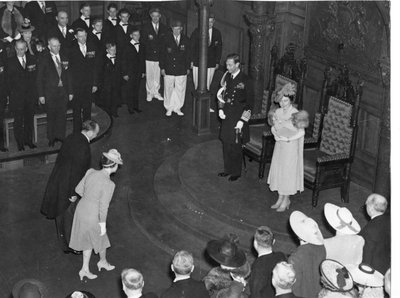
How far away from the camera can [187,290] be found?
432cm

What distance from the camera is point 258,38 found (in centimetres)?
911

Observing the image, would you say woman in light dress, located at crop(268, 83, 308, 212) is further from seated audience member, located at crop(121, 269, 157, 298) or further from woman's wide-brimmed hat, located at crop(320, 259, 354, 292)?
seated audience member, located at crop(121, 269, 157, 298)

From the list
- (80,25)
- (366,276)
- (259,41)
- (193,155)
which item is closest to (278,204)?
(193,155)

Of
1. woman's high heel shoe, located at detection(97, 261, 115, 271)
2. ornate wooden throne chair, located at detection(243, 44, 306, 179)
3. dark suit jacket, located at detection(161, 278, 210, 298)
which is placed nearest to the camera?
dark suit jacket, located at detection(161, 278, 210, 298)

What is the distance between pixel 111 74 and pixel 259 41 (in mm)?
2711

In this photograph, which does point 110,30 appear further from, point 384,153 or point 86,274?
point 384,153

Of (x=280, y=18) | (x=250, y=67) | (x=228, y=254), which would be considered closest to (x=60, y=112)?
(x=250, y=67)

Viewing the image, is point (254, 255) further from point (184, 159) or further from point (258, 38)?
point (258, 38)

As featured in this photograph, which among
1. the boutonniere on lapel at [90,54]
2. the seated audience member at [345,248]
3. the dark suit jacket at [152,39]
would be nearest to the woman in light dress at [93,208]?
the seated audience member at [345,248]

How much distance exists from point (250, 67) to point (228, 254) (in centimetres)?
516

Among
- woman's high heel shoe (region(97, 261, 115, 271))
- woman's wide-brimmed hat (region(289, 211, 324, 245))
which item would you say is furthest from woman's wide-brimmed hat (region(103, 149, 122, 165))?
woman's wide-brimmed hat (region(289, 211, 324, 245))

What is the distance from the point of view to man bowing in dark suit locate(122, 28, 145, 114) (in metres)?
10.6

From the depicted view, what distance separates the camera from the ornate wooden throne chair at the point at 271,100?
8266mm

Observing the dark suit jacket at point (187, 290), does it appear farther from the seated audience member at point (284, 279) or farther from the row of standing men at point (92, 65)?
the row of standing men at point (92, 65)
